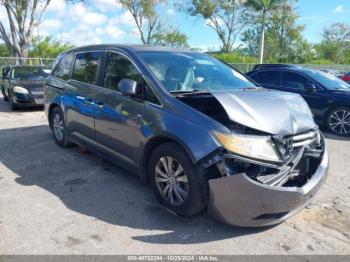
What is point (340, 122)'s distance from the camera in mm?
7957

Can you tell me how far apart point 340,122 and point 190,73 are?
5.21m

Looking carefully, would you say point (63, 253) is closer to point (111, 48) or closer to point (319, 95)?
point (111, 48)

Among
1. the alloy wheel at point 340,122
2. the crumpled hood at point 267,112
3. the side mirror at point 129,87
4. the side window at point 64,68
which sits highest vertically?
the side window at point 64,68

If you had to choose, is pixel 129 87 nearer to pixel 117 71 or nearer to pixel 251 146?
pixel 117 71

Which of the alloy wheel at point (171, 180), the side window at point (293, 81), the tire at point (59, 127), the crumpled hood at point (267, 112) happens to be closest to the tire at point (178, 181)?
the alloy wheel at point (171, 180)

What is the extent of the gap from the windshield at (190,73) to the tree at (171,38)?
129 feet

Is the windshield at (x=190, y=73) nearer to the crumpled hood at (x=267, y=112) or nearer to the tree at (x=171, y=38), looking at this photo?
the crumpled hood at (x=267, y=112)

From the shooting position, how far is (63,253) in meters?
2.96

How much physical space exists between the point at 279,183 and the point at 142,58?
2.23 metres

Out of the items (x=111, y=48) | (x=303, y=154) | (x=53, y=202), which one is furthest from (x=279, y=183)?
(x=111, y=48)

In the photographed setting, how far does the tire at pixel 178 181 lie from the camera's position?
323 centimetres

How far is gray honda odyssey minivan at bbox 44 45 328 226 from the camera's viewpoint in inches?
120

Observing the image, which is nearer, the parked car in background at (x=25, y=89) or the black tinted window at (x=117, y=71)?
the black tinted window at (x=117, y=71)

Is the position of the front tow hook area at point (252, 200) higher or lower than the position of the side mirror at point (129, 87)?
lower
